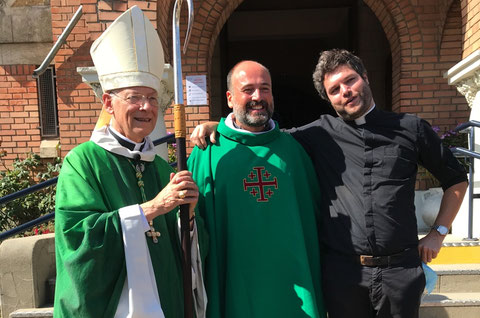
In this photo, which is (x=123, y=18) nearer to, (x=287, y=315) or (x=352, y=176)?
(x=352, y=176)

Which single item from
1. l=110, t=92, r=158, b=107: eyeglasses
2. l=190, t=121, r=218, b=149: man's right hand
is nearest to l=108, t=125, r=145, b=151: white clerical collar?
l=110, t=92, r=158, b=107: eyeglasses

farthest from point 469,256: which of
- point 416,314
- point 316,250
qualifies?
point 316,250

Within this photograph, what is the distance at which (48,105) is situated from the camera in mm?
7031

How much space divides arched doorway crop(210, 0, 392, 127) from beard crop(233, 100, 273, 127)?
5583mm

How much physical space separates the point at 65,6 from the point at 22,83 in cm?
171

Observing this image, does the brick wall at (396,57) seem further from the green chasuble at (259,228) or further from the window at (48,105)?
the green chasuble at (259,228)

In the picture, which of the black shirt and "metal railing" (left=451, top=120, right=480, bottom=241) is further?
"metal railing" (left=451, top=120, right=480, bottom=241)

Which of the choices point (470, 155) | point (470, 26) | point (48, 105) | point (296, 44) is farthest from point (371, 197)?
point (296, 44)

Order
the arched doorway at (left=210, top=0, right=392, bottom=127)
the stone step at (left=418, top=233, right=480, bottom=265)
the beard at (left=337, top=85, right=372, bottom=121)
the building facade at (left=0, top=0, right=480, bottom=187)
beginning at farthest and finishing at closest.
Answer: the arched doorway at (left=210, top=0, right=392, bottom=127) < the building facade at (left=0, top=0, right=480, bottom=187) < the stone step at (left=418, top=233, right=480, bottom=265) < the beard at (left=337, top=85, right=372, bottom=121)

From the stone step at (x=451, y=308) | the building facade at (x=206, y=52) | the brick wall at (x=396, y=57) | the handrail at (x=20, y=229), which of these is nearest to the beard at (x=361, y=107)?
the stone step at (x=451, y=308)

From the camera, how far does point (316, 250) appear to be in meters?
2.32

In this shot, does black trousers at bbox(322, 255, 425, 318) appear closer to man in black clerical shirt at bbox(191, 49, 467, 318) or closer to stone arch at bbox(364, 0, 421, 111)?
man in black clerical shirt at bbox(191, 49, 467, 318)

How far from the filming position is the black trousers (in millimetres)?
2117

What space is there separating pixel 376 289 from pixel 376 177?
1.84 ft
